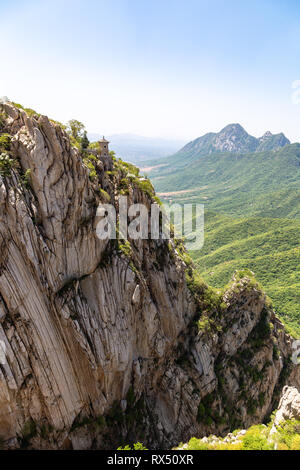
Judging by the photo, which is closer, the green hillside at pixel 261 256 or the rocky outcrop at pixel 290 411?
the rocky outcrop at pixel 290 411

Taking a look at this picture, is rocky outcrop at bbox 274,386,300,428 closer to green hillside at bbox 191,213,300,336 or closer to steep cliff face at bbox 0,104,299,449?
steep cliff face at bbox 0,104,299,449

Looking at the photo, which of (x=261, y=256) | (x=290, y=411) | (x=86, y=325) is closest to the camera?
(x=86, y=325)

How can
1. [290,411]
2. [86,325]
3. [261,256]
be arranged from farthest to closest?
[261,256]
[290,411]
[86,325]

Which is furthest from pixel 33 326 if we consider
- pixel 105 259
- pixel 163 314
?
pixel 163 314

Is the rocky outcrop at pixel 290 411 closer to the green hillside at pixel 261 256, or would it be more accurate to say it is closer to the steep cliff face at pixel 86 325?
the steep cliff face at pixel 86 325

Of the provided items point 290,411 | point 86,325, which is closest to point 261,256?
point 290,411

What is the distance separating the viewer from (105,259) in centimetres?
2661

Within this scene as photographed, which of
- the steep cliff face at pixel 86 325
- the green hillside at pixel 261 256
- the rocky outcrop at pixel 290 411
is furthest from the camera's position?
the green hillside at pixel 261 256

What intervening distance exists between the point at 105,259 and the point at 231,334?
26177 mm

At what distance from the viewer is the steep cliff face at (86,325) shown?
2019cm

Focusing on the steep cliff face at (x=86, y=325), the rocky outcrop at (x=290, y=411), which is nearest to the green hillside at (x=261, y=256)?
the rocky outcrop at (x=290, y=411)

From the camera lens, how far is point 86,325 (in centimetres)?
2367

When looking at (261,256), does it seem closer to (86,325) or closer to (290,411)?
(290,411)
